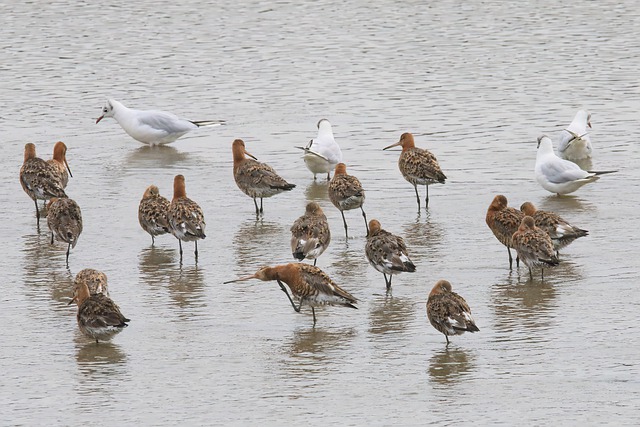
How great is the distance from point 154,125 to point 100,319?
372 inches

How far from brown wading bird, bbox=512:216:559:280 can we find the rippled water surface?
10.4 inches

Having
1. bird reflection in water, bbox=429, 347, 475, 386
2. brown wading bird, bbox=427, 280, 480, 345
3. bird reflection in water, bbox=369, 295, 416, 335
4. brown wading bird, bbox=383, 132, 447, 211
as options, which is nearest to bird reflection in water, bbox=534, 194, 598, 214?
brown wading bird, bbox=383, 132, 447, 211

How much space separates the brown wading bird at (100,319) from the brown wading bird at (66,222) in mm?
2747

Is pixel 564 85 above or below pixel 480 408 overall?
above

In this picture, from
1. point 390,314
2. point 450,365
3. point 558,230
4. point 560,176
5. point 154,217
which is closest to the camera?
point 450,365

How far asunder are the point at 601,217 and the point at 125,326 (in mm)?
6414

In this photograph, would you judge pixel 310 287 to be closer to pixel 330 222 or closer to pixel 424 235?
pixel 424 235

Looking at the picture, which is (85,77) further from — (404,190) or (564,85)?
(404,190)

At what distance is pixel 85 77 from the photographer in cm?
2559

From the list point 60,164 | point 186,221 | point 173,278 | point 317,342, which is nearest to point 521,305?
point 317,342

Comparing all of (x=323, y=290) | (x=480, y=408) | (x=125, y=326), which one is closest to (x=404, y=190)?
(x=323, y=290)

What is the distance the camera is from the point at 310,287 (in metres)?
11.7

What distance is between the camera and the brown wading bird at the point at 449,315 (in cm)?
1077

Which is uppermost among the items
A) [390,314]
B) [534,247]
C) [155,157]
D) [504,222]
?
[155,157]
